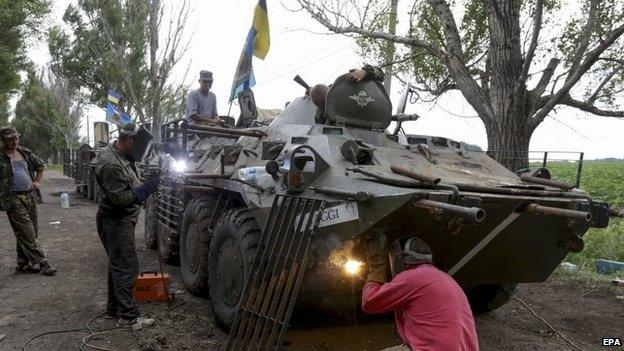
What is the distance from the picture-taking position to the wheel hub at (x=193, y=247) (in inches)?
237

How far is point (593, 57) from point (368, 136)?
4.52 m

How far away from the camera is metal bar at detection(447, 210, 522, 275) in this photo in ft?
12.8

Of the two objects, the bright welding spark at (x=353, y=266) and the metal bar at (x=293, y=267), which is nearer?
the metal bar at (x=293, y=267)

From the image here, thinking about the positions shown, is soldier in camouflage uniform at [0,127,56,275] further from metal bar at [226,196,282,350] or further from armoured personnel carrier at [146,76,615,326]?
metal bar at [226,196,282,350]

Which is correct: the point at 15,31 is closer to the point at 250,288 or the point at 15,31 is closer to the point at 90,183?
the point at 90,183

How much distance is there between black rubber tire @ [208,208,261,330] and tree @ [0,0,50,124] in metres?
15.5

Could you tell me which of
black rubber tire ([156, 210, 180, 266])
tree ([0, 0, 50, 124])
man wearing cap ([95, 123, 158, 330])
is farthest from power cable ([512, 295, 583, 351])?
tree ([0, 0, 50, 124])

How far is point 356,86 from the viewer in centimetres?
546

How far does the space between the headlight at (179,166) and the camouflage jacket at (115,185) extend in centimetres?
172

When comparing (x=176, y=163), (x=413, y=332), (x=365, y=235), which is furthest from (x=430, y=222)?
(x=176, y=163)

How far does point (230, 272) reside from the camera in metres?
4.92

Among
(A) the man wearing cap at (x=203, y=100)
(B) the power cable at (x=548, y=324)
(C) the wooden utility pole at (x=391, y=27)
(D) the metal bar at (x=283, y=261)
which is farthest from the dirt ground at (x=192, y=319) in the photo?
(C) the wooden utility pole at (x=391, y=27)

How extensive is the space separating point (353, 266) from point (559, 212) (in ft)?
4.78

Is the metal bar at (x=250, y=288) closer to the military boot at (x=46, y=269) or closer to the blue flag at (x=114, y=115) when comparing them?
the military boot at (x=46, y=269)
